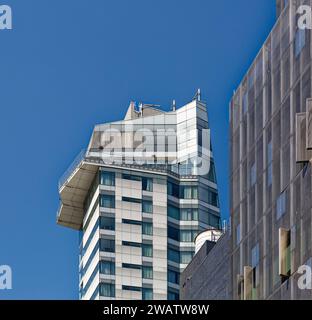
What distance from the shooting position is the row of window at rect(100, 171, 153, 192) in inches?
7411

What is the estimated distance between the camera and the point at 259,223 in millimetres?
65938

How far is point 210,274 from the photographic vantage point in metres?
98.1

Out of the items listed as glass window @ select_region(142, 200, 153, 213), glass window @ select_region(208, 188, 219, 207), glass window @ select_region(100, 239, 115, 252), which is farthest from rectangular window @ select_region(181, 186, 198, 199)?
glass window @ select_region(100, 239, 115, 252)

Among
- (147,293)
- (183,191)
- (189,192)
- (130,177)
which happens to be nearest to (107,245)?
(147,293)

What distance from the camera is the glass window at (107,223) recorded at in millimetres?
184875

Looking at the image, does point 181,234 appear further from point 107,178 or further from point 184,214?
point 107,178

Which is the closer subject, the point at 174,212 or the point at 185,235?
the point at 185,235

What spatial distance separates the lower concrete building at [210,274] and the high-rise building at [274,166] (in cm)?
1529

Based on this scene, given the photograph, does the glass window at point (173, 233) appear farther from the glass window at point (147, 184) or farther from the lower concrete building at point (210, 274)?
the lower concrete building at point (210, 274)

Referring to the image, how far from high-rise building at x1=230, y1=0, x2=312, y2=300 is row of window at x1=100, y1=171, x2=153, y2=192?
374 ft

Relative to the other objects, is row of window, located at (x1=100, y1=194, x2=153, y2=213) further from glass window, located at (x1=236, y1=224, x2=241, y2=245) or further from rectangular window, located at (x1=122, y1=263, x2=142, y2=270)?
glass window, located at (x1=236, y1=224, x2=241, y2=245)

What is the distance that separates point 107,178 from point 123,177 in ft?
7.98
